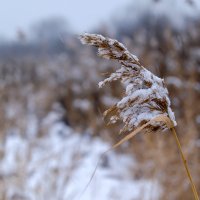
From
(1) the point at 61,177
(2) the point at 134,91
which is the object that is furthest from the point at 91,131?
(2) the point at 134,91

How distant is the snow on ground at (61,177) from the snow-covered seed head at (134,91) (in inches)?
29.6

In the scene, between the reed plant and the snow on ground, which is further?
the snow on ground

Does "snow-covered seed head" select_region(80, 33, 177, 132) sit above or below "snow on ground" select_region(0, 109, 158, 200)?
above

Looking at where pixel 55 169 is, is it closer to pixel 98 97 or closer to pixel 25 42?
pixel 25 42

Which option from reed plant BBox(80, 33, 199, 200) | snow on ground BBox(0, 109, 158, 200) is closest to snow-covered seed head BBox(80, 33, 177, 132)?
reed plant BBox(80, 33, 199, 200)

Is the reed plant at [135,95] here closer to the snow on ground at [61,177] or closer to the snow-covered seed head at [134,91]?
the snow-covered seed head at [134,91]

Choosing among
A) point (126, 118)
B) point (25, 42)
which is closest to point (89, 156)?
point (25, 42)

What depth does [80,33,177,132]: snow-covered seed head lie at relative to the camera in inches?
38.3

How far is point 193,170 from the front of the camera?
374 cm

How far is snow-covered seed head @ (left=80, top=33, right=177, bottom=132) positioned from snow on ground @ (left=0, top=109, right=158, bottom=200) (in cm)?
75

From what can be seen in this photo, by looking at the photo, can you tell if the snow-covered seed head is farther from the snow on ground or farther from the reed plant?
the snow on ground

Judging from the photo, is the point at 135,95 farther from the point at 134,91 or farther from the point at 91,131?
the point at 91,131

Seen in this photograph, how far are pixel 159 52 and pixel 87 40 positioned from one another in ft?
22.7

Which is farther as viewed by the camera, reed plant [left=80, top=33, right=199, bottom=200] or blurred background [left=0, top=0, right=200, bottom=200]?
blurred background [left=0, top=0, right=200, bottom=200]
